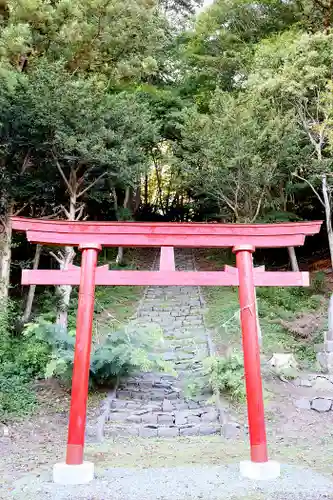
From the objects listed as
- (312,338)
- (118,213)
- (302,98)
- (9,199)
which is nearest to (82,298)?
(9,199)

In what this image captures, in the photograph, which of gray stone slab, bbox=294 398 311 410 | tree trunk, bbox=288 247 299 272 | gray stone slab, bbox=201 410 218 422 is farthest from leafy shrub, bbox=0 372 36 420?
tree trunk, bbox=288 247 299 272

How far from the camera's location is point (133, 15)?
539 inches

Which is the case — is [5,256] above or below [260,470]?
above

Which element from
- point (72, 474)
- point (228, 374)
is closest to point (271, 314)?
point (228, 374)

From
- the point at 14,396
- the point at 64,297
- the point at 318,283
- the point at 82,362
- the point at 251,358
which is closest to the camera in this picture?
the point at 82,362

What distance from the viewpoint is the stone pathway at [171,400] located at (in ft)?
25.4

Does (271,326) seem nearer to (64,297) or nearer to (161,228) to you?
(64,297)

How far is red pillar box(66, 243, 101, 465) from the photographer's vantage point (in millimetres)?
5441

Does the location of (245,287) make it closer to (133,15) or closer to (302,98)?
(302,98)

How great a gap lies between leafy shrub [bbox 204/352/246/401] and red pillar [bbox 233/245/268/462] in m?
2.88

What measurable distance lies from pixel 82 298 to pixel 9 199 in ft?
21.0

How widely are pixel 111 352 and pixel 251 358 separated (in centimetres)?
357

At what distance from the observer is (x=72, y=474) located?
209 inches

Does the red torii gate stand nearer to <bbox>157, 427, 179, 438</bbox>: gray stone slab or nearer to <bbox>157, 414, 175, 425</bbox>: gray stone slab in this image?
<bbox>157, 427, 179, 438</bbox>: gray stone slab
